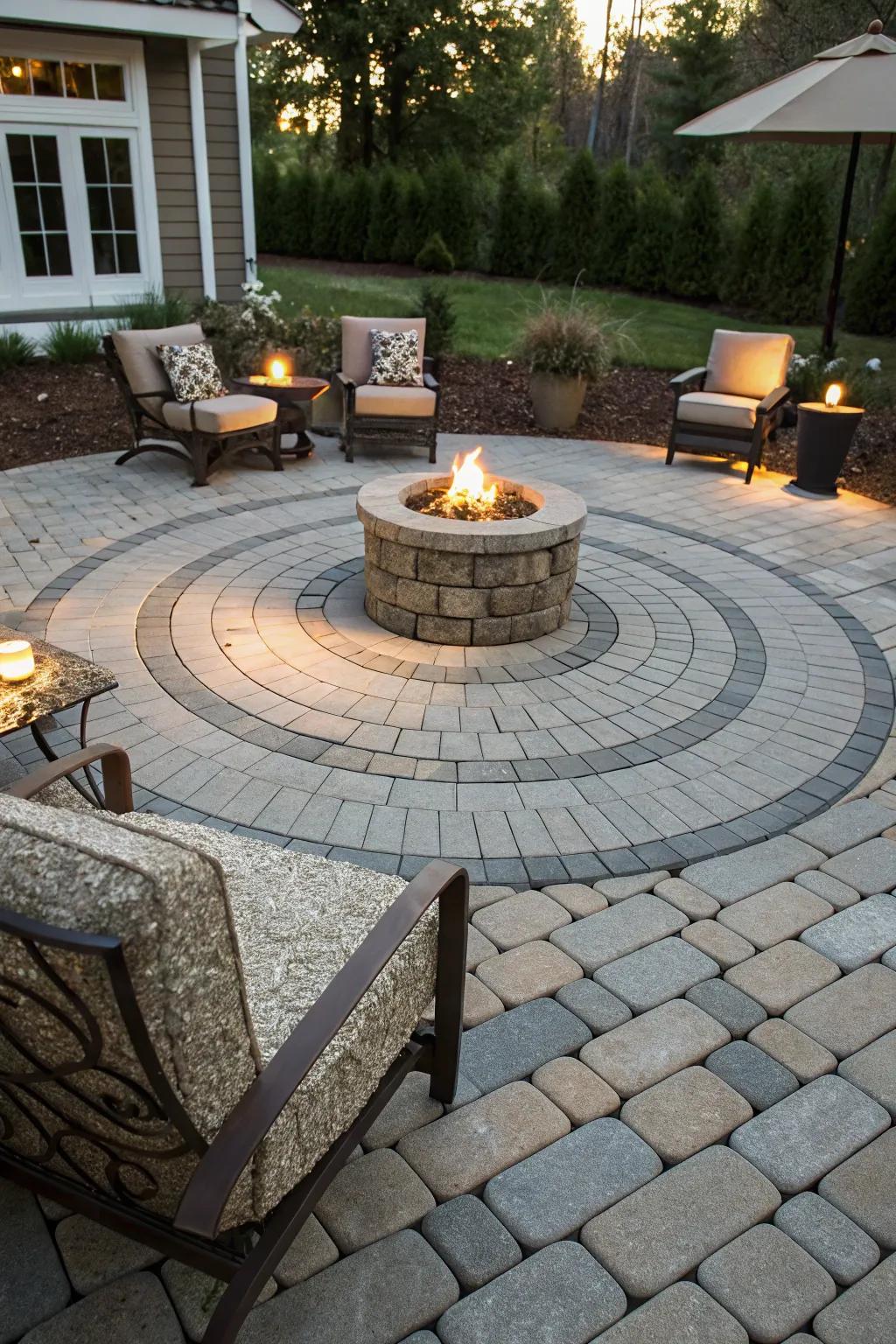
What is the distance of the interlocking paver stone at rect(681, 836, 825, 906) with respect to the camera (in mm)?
3066

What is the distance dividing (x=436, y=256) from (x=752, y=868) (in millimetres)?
14662

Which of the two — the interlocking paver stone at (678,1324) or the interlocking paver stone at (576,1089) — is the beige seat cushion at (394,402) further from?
Answer: the interlocking paver stone at (678,1324)

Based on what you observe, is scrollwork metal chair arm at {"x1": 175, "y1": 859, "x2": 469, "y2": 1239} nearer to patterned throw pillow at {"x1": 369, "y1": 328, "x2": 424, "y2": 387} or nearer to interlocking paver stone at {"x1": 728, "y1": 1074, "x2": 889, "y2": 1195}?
interlocking paver stone at {"x1": 728, "y1": 1074, "x2": 889, "y2": 1195}

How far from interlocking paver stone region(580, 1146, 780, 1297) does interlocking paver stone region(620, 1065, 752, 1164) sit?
43 millimetres

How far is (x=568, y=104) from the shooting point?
35562mm

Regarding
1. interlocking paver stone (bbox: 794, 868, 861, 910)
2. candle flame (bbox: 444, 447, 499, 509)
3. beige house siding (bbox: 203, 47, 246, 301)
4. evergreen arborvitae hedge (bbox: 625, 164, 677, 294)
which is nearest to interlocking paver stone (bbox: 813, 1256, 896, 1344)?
interlocking paver stone (bbox: 794, 868, 861, 910)

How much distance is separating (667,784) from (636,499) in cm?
388

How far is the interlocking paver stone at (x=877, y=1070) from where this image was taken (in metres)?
2.34

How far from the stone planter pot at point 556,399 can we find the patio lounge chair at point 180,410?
104 inches

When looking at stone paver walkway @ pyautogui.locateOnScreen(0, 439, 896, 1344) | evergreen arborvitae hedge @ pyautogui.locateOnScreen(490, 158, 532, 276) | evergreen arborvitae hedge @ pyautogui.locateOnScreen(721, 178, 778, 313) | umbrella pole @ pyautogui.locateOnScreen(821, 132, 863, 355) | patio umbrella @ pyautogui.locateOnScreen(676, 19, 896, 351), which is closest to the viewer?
stone paver walkway @ pyautogui.locateOnScreen(0, 439, 896, 1344)

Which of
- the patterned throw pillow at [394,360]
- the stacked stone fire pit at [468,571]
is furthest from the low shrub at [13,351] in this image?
the stacked stone fire pit at [468,571]

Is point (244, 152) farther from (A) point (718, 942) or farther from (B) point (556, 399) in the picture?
(A) point (718, 942)

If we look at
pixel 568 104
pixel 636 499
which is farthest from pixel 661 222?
pixel 568 104

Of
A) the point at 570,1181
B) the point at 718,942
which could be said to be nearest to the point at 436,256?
the point at 718,942
